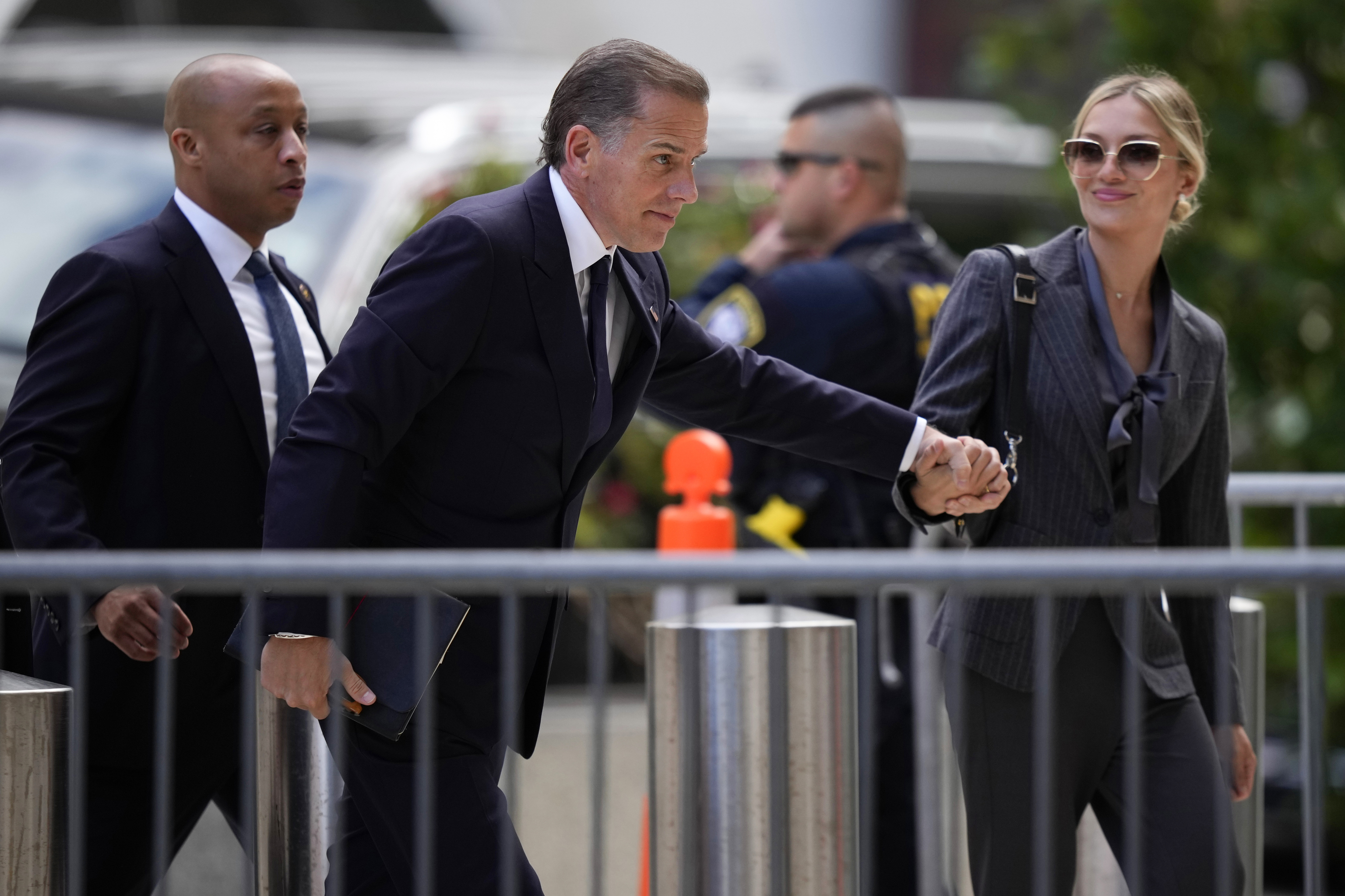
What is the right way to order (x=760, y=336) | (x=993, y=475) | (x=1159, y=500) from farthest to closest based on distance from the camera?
(x=760, y=336)
(x=1159, y=500)
(x=993, y=475)

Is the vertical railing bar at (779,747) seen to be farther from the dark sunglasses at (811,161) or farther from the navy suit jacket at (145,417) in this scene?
the dark sunglasses at (811,161)

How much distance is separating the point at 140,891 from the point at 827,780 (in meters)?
1.33

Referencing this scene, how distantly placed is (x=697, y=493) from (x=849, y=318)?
0.62 metres

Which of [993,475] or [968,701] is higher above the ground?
[993,475]

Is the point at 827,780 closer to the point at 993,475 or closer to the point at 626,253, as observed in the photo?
the point at 993,475

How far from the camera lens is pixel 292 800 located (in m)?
3.01

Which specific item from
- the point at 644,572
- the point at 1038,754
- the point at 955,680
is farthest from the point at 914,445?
the point at 644,572

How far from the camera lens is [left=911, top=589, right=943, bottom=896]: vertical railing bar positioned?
4039 millimetres

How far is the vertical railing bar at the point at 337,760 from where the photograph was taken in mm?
2350

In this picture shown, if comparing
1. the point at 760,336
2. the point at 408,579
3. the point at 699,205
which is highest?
the point at 699,205

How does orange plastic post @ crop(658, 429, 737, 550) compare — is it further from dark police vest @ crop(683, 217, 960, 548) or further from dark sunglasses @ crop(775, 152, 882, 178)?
dark sunglasses @ crop(775, 152, 882, 178)

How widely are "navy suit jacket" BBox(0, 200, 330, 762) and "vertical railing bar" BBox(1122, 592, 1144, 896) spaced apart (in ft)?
5.21

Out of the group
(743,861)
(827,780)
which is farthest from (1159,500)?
(743,861)

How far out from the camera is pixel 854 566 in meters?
2.16
